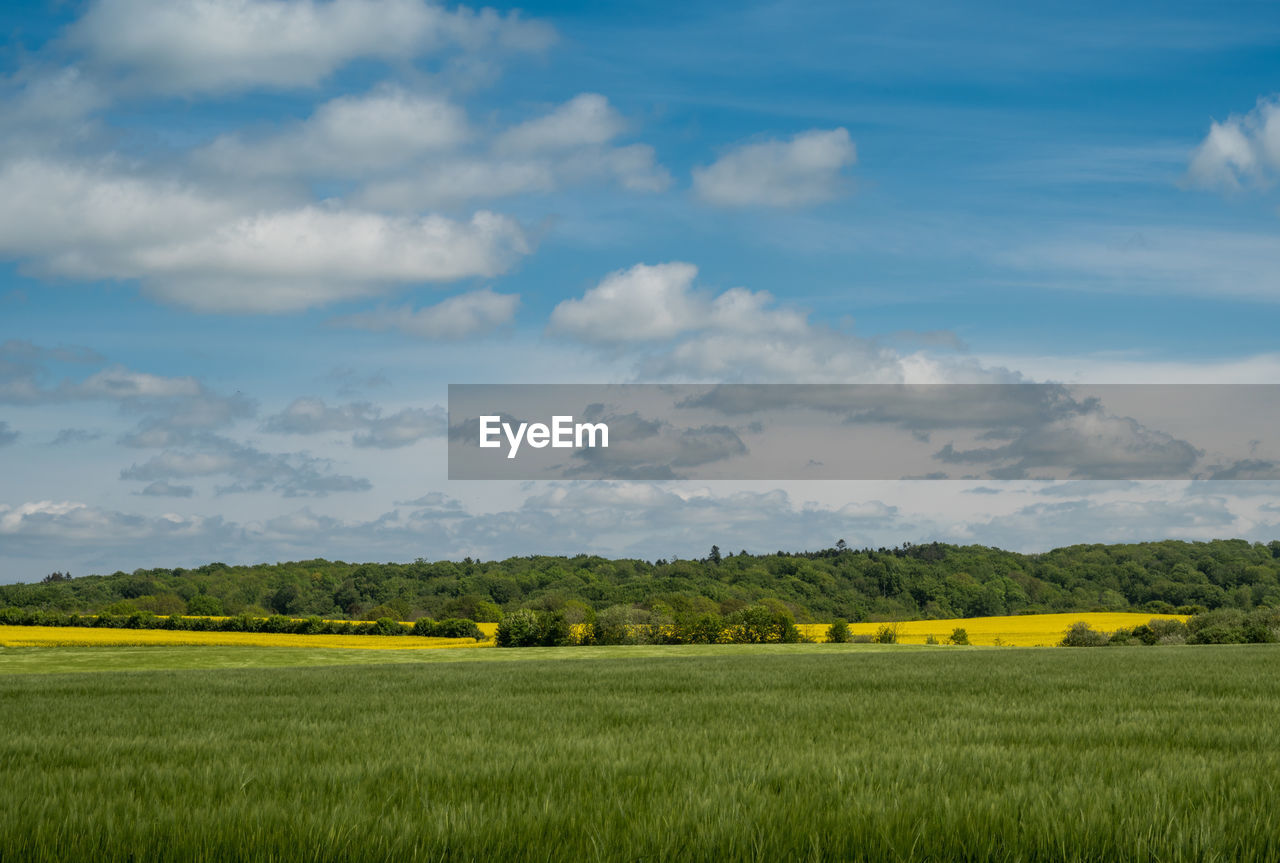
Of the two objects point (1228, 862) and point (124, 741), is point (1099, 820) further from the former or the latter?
point (124, 741)

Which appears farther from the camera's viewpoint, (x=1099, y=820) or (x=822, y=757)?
(x=822, y=757)

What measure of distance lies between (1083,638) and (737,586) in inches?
2657

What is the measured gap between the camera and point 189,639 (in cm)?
7706

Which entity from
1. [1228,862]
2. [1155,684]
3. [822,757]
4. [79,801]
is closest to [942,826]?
[1228,862]

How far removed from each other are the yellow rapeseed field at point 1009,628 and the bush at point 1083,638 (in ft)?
16.6

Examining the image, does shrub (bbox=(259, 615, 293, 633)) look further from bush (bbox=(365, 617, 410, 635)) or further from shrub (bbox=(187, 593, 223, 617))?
shrub (bbox=(187, 593, 223, 617))

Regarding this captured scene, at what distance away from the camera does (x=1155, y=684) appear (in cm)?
1767

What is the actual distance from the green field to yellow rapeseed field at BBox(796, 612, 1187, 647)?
76770 millimetres

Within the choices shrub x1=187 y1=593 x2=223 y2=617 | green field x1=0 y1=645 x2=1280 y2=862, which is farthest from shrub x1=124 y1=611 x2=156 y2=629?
green field x1=0 y1=645 x2=1280 y2=862

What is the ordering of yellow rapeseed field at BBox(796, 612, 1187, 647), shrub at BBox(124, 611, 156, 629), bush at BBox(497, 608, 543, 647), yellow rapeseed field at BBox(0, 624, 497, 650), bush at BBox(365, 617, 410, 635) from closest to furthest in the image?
yellow rapeseed field at BBox(0, 624, 497, 650)
bush at BBox(497, 608, 543, 647)
yellow rapeseed field at BBox(796, 612, 1187, 647)
shrub at BBox(124, 611, 156, 629)
bush at BBox(365, 617, 410, 635)

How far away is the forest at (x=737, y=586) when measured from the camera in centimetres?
11356

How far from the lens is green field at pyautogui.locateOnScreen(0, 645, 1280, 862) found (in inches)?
202

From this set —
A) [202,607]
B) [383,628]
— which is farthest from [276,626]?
[202,607]

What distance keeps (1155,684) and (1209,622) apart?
65.0 meters
